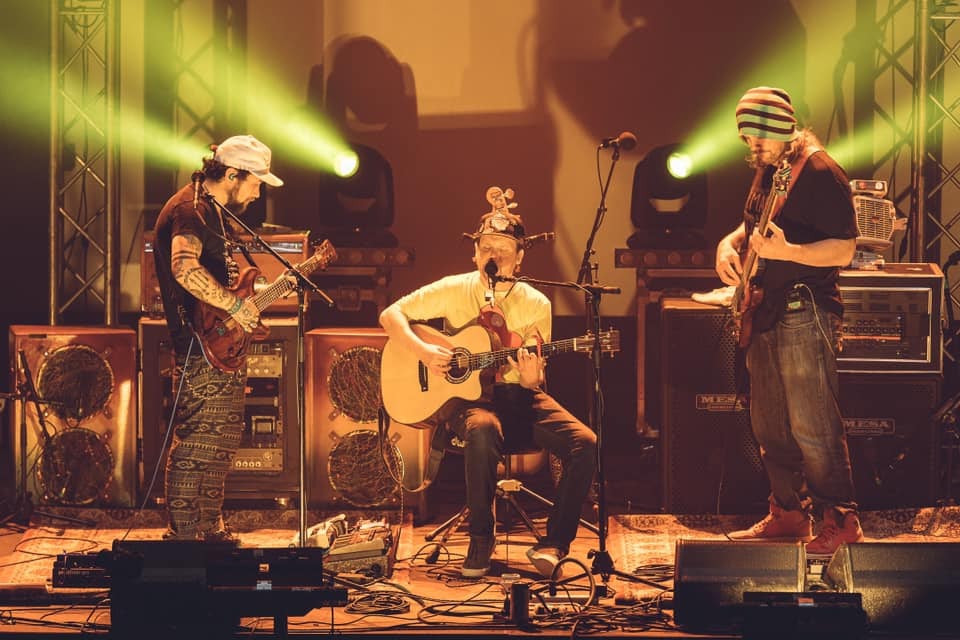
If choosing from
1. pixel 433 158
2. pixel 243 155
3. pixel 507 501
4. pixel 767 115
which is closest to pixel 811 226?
pixel 767 115

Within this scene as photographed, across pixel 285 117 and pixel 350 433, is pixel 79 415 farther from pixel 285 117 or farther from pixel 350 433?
pixel 285 117

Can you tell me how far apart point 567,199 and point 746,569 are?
4311 millimetres

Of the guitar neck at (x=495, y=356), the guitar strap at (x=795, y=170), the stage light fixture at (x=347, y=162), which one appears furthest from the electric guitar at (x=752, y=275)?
the stage light fixture at (x=347, y=162)

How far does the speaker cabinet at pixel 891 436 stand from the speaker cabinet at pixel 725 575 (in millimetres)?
2300

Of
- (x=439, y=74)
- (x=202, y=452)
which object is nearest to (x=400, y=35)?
(x=439, y=74)

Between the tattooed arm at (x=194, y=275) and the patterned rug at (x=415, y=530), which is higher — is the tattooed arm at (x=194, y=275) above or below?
above

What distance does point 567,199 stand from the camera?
8.62 metres

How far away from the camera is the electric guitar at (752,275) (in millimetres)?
5754

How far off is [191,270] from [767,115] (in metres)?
2.58

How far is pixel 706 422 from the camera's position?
6.88m

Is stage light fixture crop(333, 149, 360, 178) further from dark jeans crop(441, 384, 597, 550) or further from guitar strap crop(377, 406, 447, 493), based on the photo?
dark jeans crop(441, 384, 597, 550)

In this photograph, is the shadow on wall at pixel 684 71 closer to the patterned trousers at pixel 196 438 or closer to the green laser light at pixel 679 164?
the green laser light at pixel 679 164

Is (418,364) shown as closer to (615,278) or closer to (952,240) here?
(615,278)

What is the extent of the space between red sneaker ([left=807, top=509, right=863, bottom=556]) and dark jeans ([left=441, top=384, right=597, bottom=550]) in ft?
3.45
